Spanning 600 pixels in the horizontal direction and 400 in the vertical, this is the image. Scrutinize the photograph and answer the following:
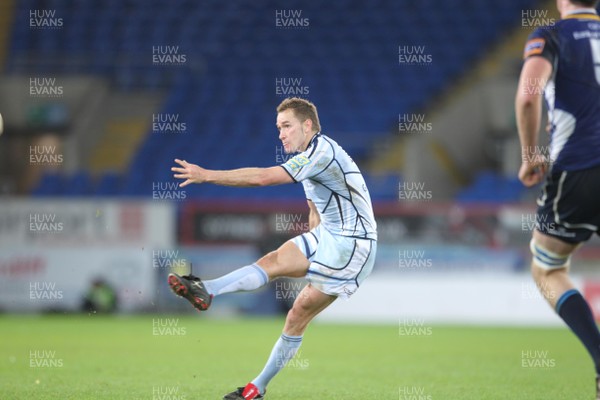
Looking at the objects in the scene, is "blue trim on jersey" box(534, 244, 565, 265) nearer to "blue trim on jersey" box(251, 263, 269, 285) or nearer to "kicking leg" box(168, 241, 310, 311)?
"kicking leg" box(168, 241, 310, 311)

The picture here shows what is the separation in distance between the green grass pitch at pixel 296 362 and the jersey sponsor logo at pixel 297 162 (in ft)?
7.36

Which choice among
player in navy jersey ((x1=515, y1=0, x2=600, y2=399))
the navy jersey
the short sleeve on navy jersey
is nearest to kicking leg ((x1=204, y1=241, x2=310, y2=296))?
player in navy jersey ((x1=515, y1=0, x2=600, y2=399))

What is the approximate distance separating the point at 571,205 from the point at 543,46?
3.31 feet

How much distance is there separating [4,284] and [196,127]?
683cm

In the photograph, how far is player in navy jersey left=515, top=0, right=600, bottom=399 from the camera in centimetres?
558

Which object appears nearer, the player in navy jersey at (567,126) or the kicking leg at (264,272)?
the player in navy jersey at (567,126)

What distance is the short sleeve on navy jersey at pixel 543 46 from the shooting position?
5.59 m

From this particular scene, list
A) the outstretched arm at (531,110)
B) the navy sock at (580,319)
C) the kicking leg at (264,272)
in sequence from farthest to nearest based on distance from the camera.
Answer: the kicking leg at (264,272) < the navy sock at (580,319) < the outstretched arm at (531,110)

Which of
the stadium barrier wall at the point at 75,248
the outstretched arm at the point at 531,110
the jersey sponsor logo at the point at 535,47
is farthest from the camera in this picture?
the stadium barrier wall at the point at 75,248

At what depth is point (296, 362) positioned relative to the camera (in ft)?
36.9

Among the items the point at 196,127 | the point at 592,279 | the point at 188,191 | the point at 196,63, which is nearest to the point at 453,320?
the point at 592,279

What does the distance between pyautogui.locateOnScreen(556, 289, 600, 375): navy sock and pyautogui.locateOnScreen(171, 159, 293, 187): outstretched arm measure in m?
2.11

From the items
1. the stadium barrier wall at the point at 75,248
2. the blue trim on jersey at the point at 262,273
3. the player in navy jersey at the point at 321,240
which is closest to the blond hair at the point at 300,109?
the player in navy jersey at the point at 321,240

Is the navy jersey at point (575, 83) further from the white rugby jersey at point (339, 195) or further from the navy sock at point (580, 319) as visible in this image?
the white rugby jersey at point (339, 195)
